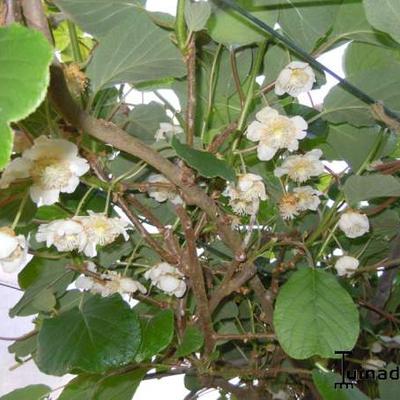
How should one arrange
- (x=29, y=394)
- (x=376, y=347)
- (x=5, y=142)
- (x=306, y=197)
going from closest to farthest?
(x=5, y=142)
(x=306, y=197)
(x=29, y=394)
(x=376, y=347)

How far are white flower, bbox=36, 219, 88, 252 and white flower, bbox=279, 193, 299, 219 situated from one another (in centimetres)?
22

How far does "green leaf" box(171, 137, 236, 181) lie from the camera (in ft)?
1.33

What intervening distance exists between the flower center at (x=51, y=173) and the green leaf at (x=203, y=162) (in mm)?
86

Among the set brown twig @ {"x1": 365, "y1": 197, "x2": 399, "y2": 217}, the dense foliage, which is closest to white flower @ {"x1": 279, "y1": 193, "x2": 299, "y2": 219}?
the dense foliage

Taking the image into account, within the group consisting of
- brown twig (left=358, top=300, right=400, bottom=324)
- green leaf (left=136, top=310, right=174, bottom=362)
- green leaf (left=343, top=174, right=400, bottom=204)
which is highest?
green leaf (left=343, top=174, right=400, bottom=204)

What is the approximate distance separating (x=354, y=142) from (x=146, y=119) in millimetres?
239

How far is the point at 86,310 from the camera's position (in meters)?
0.55

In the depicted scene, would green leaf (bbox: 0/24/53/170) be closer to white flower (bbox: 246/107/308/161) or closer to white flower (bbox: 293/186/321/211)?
white flower (bbox: 246/107/308/161)

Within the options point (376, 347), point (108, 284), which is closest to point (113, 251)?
point (108, 284)

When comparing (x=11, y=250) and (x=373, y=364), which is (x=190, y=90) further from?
(x=373, y=364)

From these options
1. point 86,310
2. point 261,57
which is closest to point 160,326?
point 86,310

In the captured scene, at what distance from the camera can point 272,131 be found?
19.9 inches

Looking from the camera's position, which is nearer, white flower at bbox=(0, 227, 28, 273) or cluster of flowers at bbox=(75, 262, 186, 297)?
white flower at bbox=(0, 227, 28, 273)

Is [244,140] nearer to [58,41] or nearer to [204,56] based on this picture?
[204,56]
